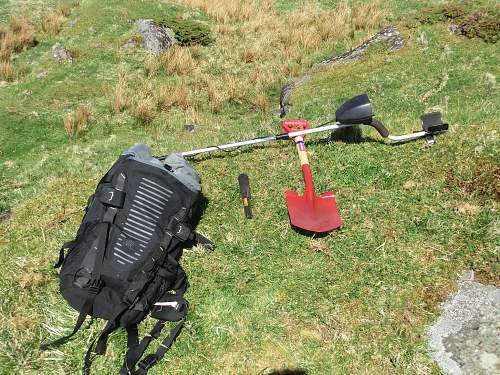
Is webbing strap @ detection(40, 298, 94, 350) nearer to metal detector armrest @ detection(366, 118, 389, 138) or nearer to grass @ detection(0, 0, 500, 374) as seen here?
grass @ detection(0, 0, 500, 374)

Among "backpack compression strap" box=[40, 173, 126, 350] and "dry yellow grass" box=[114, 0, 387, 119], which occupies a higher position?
"backpack compression strap" box=[40, 173, 126, 350]

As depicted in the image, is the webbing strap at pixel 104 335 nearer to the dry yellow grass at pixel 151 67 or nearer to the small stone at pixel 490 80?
the small stone at pixel 490 80

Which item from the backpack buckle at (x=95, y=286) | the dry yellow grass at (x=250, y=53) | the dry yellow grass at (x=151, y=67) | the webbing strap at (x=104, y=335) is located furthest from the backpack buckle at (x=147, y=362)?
the dry yellow grass at (x=151, y=67)

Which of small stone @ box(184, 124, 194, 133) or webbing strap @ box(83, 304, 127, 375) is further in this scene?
small stone @ box(184, 124, 194, 133)

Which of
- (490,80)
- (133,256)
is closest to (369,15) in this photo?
(490,80)

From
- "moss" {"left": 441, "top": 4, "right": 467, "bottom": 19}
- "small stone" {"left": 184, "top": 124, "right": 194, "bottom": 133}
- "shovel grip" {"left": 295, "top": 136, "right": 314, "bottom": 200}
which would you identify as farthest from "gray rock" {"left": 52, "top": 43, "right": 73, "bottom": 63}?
"moss" {"left": 441, "top": 4, "right": 467, "bottom": 19}

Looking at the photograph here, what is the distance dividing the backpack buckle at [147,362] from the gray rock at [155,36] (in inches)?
455

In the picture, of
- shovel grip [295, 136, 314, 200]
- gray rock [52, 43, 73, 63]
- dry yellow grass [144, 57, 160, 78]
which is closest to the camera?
shovel grip [295, 136, 314, 200]

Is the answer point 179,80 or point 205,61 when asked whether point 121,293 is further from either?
point 205,61

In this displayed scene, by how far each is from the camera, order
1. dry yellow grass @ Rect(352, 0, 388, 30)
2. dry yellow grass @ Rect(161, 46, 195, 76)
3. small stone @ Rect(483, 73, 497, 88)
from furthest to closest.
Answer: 1. dry yellow grass @ Rect(352, 0, 388, 30)
2. dry yellow grass @ Rect(161, 46, 195, 76)
3. small stone @ Rect(483, 73, 497, 88)

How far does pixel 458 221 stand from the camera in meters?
5.20

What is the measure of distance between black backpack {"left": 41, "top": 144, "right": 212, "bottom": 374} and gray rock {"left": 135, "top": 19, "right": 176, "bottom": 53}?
9.80 metres

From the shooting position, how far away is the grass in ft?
14.6

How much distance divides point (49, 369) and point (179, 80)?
9487 mm
